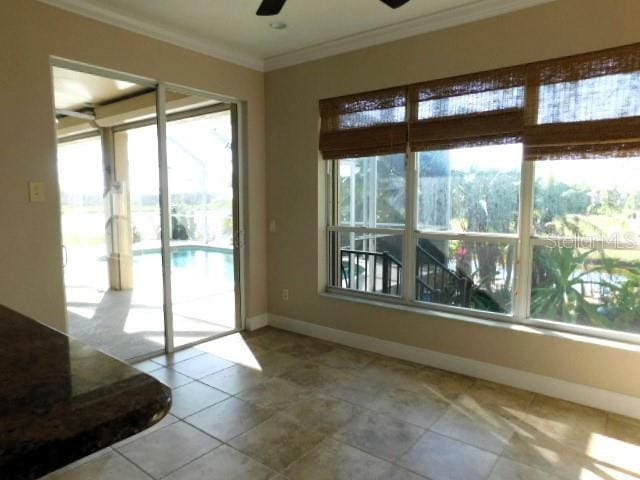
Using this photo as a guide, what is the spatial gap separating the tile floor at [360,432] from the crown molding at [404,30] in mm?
2709

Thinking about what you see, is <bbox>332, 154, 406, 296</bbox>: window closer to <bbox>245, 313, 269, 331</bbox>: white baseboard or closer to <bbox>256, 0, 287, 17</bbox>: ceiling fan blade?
<bbox>245, 313, 269, 331</bbox>: white baseboard

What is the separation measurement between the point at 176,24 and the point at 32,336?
3106 mm

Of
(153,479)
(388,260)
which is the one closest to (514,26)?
(388,260)

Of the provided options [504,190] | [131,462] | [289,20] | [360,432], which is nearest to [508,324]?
[504,190]

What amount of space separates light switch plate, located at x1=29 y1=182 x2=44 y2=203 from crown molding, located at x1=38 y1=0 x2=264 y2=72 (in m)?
1.21

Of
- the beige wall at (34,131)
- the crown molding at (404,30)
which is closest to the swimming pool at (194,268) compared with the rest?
the beige wall at (34,131)

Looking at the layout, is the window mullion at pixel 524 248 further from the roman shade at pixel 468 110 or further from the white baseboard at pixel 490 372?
the white baseboard at pixel 490 372

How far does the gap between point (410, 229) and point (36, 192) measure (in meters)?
2.82

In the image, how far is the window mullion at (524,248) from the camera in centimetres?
306

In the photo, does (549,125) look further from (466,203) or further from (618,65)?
(466,203)

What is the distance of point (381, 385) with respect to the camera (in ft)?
10.4

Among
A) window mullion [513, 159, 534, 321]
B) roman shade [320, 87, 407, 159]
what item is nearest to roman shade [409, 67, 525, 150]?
roman shade [320, 87, 407, 159]

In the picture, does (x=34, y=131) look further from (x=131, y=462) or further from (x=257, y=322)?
(x=257, y=322)

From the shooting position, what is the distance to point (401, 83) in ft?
11.5
